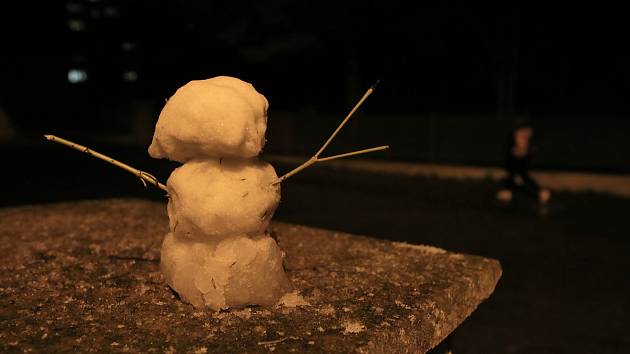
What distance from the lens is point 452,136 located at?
13898mm

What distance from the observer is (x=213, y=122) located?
2.06m

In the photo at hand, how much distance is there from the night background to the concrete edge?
374 millimetres

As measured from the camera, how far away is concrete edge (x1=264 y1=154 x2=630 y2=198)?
941 centimetres

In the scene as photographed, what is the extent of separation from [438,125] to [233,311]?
41.2 feet

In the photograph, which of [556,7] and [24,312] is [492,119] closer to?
[556,7]

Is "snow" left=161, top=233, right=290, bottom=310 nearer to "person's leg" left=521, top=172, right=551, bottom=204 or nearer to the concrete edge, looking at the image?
"person's leg" left=521, top=172, right=551, bottom=204

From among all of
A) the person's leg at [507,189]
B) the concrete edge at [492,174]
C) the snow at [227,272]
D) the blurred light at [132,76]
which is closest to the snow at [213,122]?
the snow at [227,272]

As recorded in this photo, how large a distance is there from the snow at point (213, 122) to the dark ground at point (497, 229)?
197cm

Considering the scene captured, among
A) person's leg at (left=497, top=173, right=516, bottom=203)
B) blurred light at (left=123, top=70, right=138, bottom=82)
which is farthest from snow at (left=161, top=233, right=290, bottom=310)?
blurred light at (left=123, top=70, right=138, bottom=82)

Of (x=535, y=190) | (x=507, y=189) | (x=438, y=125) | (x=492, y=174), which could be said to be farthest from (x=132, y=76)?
(x=535, y=190)

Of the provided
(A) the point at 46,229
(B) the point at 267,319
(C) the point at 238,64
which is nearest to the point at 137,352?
(B) the point at 267,319

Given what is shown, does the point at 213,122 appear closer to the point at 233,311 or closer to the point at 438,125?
the point at 233,311

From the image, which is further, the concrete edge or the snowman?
the concrete edge

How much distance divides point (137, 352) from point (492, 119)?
12648mm
